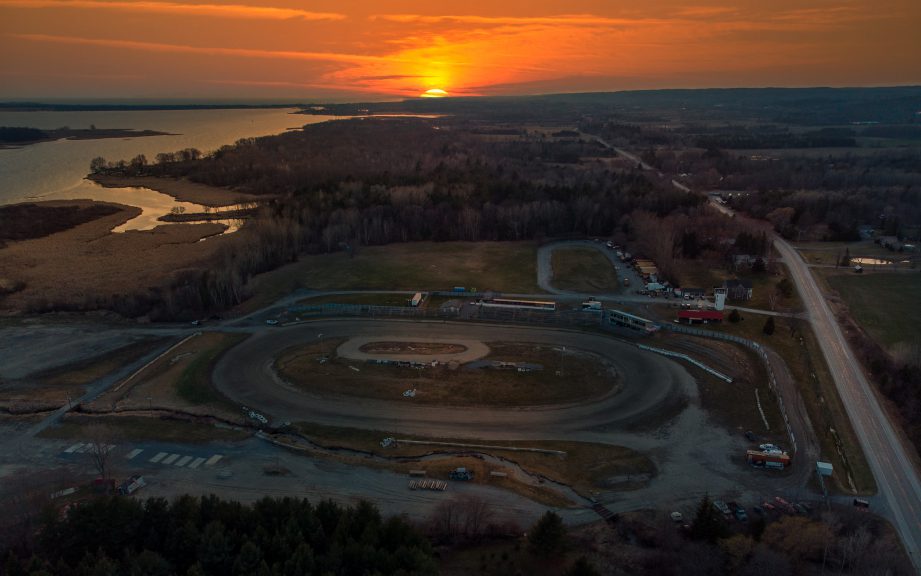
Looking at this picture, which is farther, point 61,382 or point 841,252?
point 841,252

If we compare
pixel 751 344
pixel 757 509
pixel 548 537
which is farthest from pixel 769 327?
pixel 548 537

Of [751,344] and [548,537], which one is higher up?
[548,537]

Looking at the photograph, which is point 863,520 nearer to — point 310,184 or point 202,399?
point 202,399

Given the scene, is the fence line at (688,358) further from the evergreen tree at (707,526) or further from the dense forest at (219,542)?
the dense forest at (219,542)

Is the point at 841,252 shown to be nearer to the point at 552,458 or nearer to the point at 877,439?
the point at 877,439

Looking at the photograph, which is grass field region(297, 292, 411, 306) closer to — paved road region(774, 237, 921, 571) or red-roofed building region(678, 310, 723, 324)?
red-roofed building region(678, 310, 723, 324)

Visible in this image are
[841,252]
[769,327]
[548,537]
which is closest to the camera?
[548,537]

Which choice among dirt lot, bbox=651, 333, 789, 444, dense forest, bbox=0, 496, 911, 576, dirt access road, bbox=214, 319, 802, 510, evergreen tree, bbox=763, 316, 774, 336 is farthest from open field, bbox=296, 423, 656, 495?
evergreen tree, bbox=763, 316, 774, 336

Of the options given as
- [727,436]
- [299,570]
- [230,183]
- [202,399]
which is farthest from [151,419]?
[230,183]

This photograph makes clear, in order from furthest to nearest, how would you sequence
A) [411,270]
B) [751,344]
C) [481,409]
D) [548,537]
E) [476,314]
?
[411,270] < [476,314] < [751,344] < [481,409] < [548,537]
